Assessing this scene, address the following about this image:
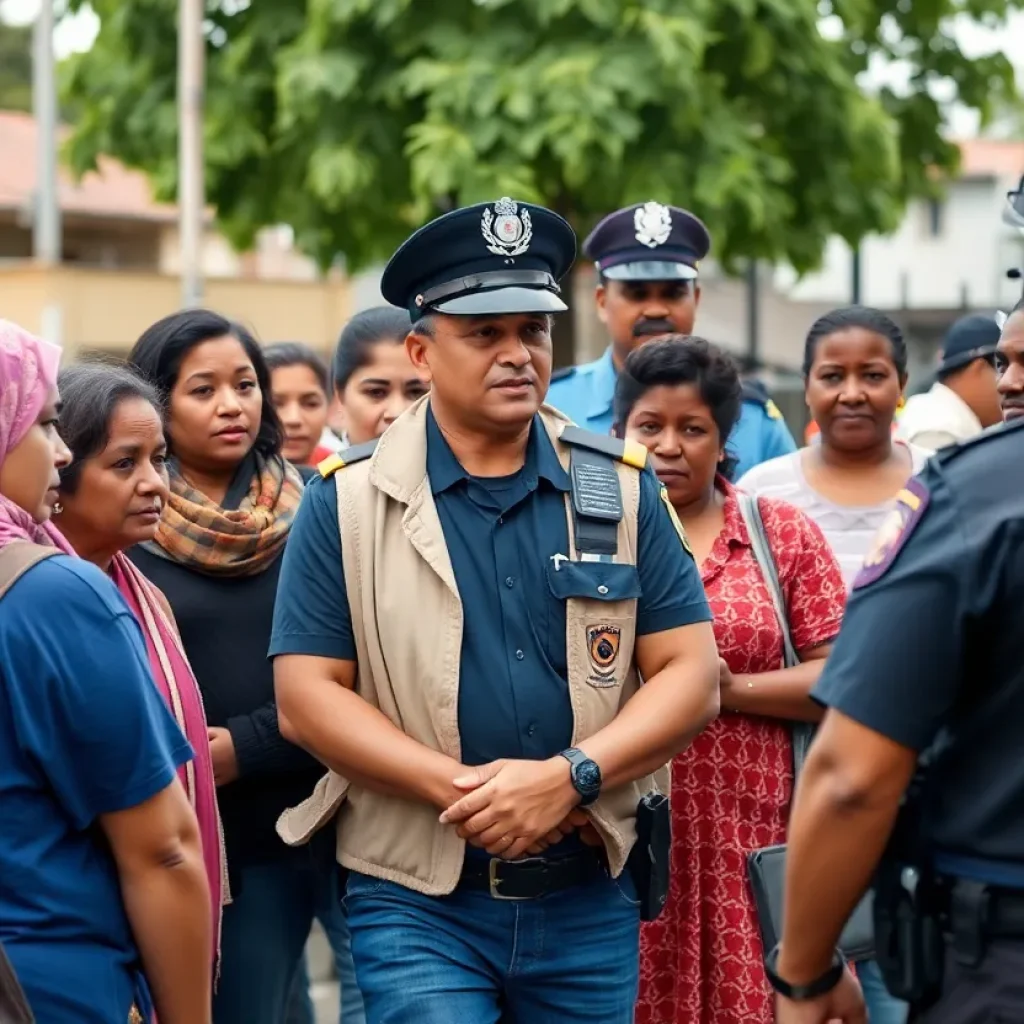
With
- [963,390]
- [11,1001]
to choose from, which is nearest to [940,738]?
[11,1001]

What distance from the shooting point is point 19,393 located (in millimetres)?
3033

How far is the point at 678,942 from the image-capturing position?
4.38 metres

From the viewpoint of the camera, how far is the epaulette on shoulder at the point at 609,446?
391 cm

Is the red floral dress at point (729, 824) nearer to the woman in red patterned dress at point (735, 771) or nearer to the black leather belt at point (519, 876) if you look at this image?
the woman in red patterned dress at point (735, 771)

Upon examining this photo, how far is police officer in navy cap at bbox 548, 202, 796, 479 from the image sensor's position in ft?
19.6

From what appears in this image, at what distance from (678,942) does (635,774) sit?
844 millimetres

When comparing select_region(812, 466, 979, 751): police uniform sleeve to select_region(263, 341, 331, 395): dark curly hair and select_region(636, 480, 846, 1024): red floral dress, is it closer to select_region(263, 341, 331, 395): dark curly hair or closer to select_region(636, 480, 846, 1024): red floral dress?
select_region(636, 480, 846, 1024): red floral dress

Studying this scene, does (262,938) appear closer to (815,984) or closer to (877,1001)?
(877,1001)

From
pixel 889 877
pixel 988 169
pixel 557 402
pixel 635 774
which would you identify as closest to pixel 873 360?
pixel 557 402

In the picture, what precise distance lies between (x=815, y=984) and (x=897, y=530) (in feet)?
2.41

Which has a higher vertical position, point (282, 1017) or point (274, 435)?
point (274, 435)

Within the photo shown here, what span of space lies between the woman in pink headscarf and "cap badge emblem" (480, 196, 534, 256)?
1.12m

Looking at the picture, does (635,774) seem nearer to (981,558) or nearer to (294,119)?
(981,558)

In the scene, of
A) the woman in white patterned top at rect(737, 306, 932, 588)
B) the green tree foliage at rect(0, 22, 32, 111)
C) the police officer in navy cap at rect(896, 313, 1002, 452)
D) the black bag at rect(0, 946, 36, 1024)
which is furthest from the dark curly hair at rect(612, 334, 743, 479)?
the green tree foliage at rect(0, 22, 32, 111)
